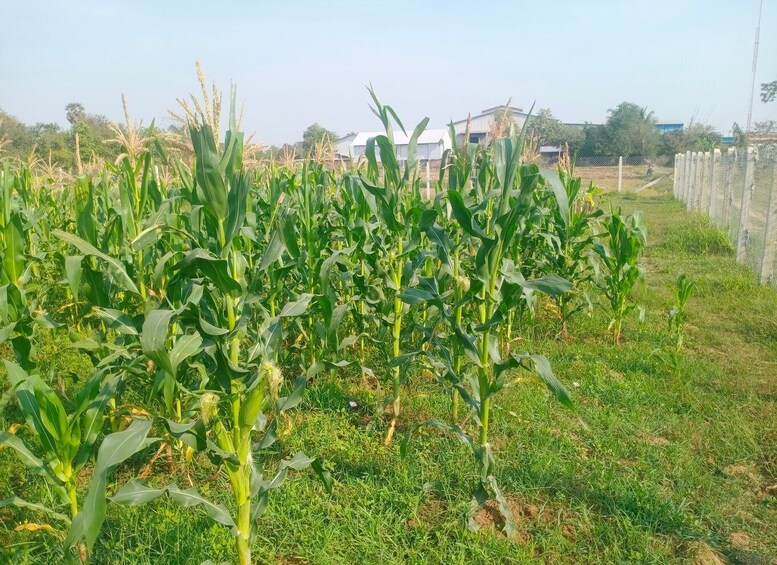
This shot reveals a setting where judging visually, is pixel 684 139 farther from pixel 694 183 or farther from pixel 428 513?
pixel 428 513

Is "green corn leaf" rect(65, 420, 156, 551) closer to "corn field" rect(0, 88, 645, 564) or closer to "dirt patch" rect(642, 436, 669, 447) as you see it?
"corn field" rect(0, 88, 645, 564)

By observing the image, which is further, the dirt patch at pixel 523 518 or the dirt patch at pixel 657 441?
the dirt patch at pixel 657 441

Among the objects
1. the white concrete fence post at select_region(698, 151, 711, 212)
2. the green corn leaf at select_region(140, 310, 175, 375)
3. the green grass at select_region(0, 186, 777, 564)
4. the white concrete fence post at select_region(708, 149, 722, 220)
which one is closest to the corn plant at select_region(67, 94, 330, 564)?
the green corn leaf at select_region(140, 310, 175, 375)

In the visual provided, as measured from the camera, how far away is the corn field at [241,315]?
2.37 meters

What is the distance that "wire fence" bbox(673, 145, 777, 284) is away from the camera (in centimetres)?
814

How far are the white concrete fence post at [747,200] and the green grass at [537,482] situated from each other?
16.9 feet

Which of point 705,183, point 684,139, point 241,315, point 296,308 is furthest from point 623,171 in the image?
point 241,315

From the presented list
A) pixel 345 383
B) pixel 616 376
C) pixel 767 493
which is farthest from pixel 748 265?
pixel 345 383

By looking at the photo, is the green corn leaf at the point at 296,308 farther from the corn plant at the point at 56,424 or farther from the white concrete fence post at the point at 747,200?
the white concrete fence post at the point at 747,200

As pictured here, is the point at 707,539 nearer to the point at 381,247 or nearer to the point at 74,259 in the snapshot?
the point at 381,247

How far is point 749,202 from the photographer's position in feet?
31.7

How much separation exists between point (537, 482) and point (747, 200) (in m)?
8.59

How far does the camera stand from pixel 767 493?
11.2 ft

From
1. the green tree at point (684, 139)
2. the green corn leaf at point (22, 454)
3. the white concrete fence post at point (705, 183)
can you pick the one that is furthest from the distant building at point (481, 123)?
the green tree at point (684, 139)
